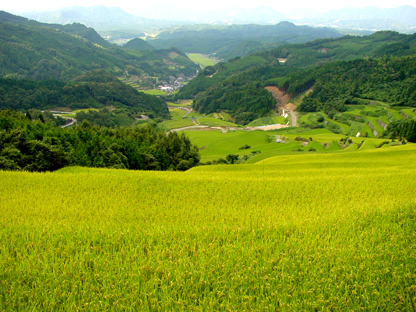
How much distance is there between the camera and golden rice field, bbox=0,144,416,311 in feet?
20.1

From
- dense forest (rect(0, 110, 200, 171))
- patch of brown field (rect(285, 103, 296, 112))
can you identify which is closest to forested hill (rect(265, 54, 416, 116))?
patch of brown field (rect(285, 103, 296, 112))

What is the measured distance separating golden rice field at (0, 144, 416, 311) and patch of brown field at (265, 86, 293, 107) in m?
164

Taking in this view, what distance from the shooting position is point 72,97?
156m

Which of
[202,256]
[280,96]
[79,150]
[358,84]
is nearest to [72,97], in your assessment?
[280,96]

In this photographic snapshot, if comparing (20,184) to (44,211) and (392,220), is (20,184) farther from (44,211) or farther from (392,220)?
(392,220)

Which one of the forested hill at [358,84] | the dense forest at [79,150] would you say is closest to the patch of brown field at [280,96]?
the forested hill at [358,84]

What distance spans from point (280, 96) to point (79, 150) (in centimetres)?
16280

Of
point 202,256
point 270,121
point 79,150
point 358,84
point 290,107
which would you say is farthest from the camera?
point 290,107

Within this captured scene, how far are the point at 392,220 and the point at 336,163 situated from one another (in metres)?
22.6

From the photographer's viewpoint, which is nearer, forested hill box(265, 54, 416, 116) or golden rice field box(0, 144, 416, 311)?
golden rice field box(0, 144, 416, 311)

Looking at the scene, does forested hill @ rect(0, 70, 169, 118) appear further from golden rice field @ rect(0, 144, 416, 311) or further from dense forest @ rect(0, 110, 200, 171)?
golden rice field @ rect(0, 144, 416, 311)

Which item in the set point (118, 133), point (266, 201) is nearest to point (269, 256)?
point (266, 201)

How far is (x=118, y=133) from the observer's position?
54.8m

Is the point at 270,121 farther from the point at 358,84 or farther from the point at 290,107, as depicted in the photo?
the point at 358,84
